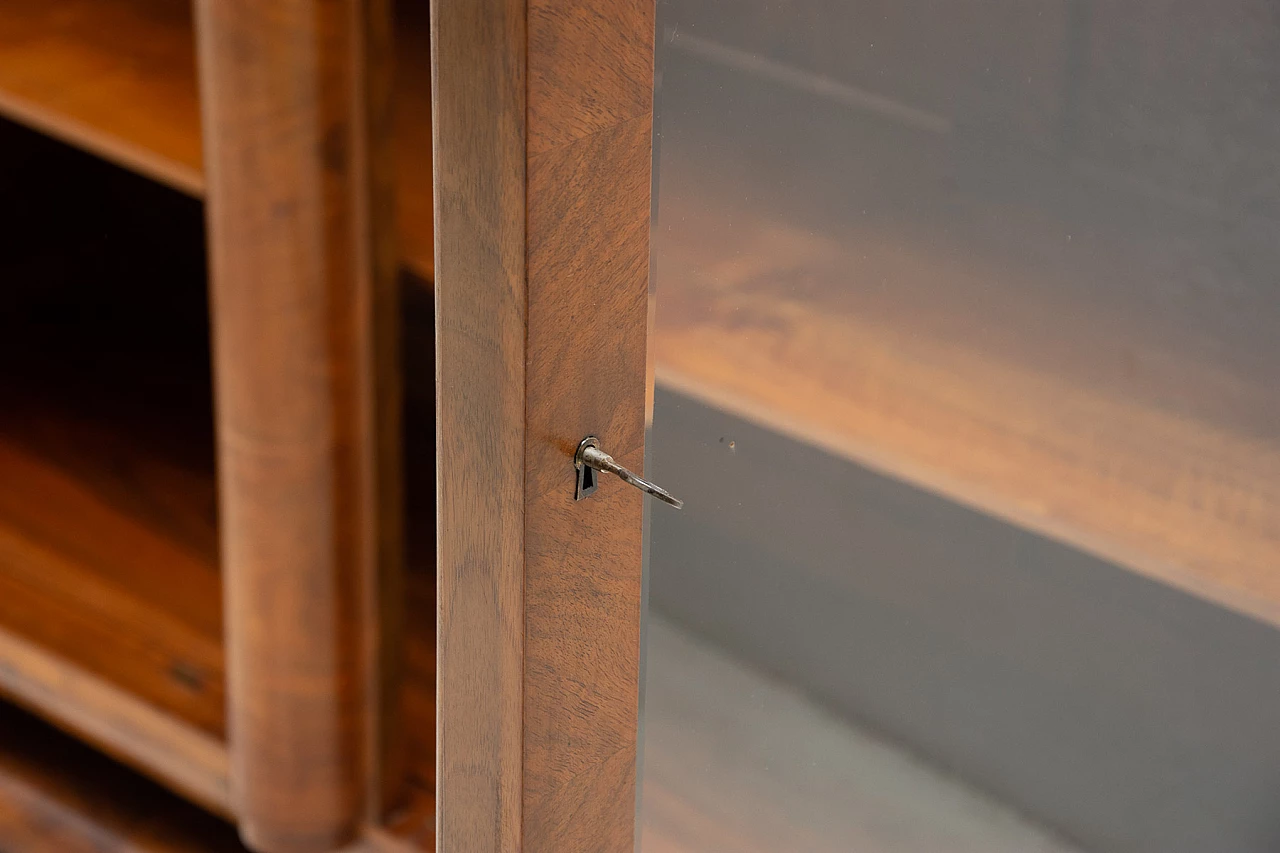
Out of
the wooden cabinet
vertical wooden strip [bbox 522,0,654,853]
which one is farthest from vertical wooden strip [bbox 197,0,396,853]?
vertical wooden strip [bbox 522,0,654,853]

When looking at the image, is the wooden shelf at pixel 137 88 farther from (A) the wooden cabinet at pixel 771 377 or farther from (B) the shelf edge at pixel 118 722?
(B) the shelf edge at pixel 118 722

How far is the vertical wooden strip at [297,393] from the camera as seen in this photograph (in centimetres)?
53

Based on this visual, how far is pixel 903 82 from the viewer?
1.45ft

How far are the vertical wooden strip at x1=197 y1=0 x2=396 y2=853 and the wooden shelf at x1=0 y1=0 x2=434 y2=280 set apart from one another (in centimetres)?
4

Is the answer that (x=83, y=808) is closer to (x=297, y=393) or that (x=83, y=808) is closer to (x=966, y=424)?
(x=297, y=393)

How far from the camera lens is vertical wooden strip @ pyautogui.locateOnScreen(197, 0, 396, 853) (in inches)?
20.9

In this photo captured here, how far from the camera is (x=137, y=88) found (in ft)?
2.21

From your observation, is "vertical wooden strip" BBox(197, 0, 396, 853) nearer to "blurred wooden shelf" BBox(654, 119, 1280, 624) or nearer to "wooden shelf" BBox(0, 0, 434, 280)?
"wooden shelf" BBox(0, 0, 434, 280)

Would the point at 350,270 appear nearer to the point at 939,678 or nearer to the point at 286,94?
the point at 286,94

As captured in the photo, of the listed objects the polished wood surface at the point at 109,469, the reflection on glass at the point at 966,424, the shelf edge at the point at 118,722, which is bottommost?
the shelf edge at the point at 118,722

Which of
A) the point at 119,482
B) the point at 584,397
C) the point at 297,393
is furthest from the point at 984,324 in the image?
the point at 119,482

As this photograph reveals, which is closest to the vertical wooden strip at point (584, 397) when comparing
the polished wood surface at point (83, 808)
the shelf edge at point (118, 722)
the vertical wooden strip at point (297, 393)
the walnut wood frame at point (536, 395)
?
the walnut wood frame at point (536, 395)

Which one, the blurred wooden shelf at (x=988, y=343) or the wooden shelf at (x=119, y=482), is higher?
the blurred wooden shelf at (x=988, y=343)

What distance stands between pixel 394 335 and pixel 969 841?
0.27m
